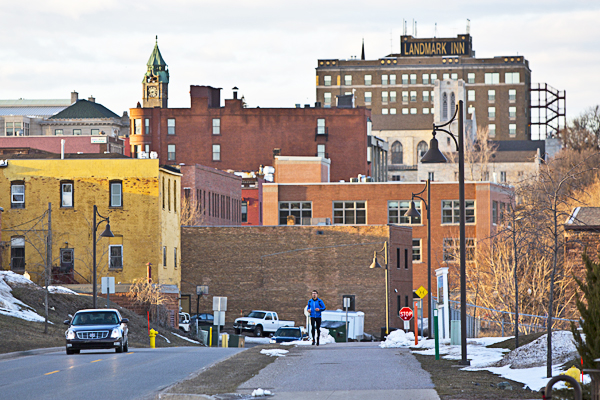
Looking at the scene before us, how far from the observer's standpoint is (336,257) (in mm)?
70125

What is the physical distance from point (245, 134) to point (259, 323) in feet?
165

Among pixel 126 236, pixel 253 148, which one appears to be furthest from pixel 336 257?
pixel 253 148

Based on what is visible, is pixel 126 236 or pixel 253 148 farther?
pixel 253 148

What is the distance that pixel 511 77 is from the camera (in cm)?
18538

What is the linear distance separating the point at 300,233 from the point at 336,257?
10.1 feet

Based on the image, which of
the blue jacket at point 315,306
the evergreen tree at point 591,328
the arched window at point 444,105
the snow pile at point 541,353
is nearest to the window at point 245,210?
the blue jacket at point 315,306

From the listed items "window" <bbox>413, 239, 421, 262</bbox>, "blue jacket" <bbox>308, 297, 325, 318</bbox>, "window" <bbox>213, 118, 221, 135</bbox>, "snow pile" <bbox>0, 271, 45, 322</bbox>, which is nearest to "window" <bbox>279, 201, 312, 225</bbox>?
"window" <bbox>413, 239, 421, 262</bbox>

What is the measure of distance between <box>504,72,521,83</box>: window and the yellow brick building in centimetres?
13379

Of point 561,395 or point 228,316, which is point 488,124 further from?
point 561,395

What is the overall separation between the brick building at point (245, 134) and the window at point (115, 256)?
5015cm

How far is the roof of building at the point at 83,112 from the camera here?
475 feet

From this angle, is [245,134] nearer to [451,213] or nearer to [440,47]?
[451,213]

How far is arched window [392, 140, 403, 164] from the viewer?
168 metres

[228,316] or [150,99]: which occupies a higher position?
[150,99]
